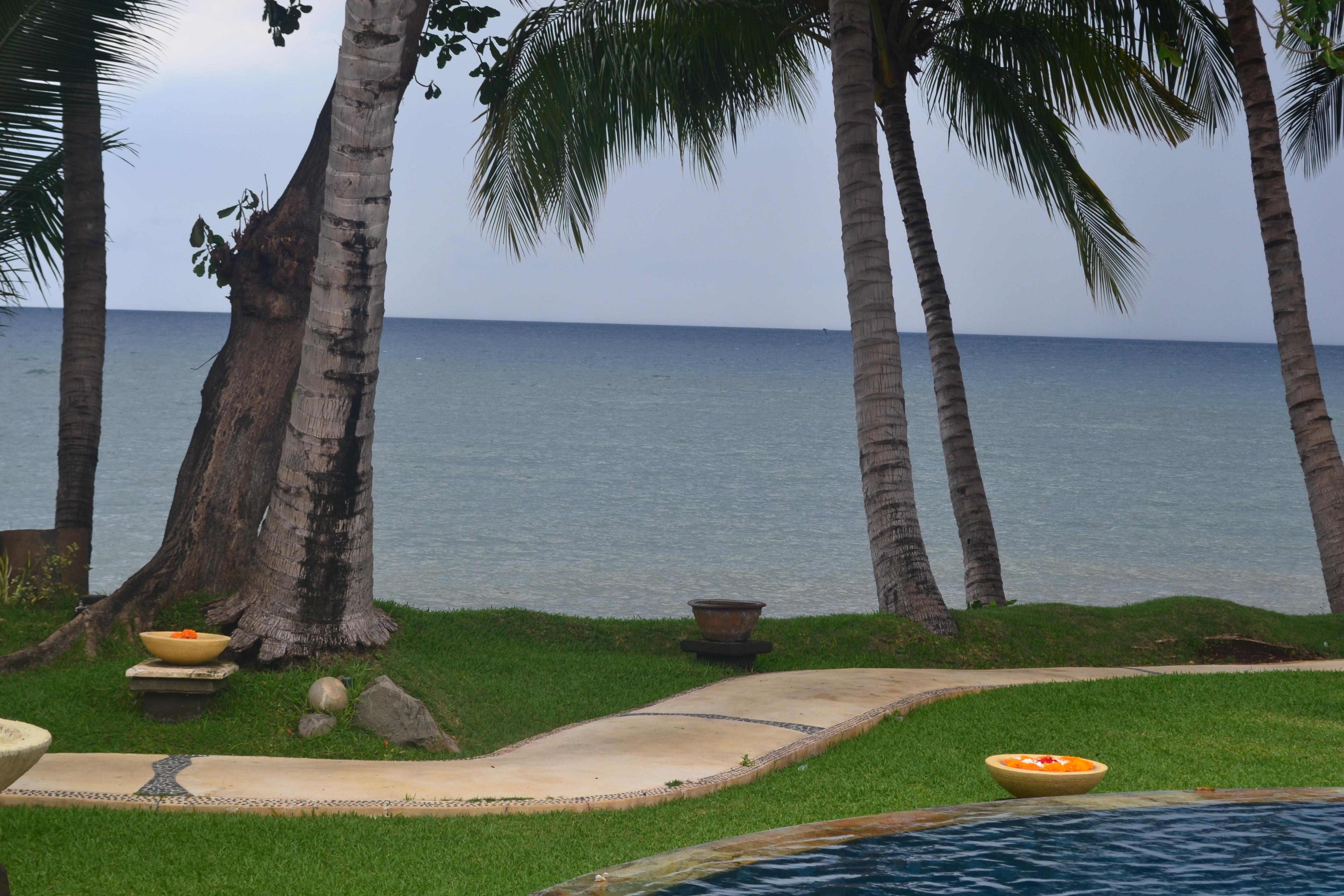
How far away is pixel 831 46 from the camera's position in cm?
1072

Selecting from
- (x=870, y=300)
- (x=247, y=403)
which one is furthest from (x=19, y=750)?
(x=870, y=300)

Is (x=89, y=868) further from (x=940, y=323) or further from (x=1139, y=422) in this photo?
(x=1139, y=422)

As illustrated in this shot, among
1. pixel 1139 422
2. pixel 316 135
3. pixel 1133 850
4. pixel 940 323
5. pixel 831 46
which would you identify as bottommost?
pixel 1133 850

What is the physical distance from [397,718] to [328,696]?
483mm

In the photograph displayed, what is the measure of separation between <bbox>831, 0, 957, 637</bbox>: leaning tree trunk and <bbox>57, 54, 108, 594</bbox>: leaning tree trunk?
6.78 meters

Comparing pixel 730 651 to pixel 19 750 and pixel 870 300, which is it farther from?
pixel 19 750

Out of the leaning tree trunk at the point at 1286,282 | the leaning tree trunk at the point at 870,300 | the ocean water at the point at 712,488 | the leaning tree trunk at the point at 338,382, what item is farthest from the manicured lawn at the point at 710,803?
the ocean water at the point at 712,488

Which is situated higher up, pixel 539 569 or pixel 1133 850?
pixel 539 569

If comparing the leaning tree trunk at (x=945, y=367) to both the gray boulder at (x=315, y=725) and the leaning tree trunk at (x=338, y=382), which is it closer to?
the leaning tree trunk at (x=338, y=382)

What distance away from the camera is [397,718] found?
7.30 meters

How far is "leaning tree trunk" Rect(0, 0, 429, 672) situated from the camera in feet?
29.5

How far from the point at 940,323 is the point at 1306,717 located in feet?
19.2

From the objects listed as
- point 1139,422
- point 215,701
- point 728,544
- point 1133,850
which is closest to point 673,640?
point 215,701

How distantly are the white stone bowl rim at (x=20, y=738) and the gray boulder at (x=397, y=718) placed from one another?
3.27m
